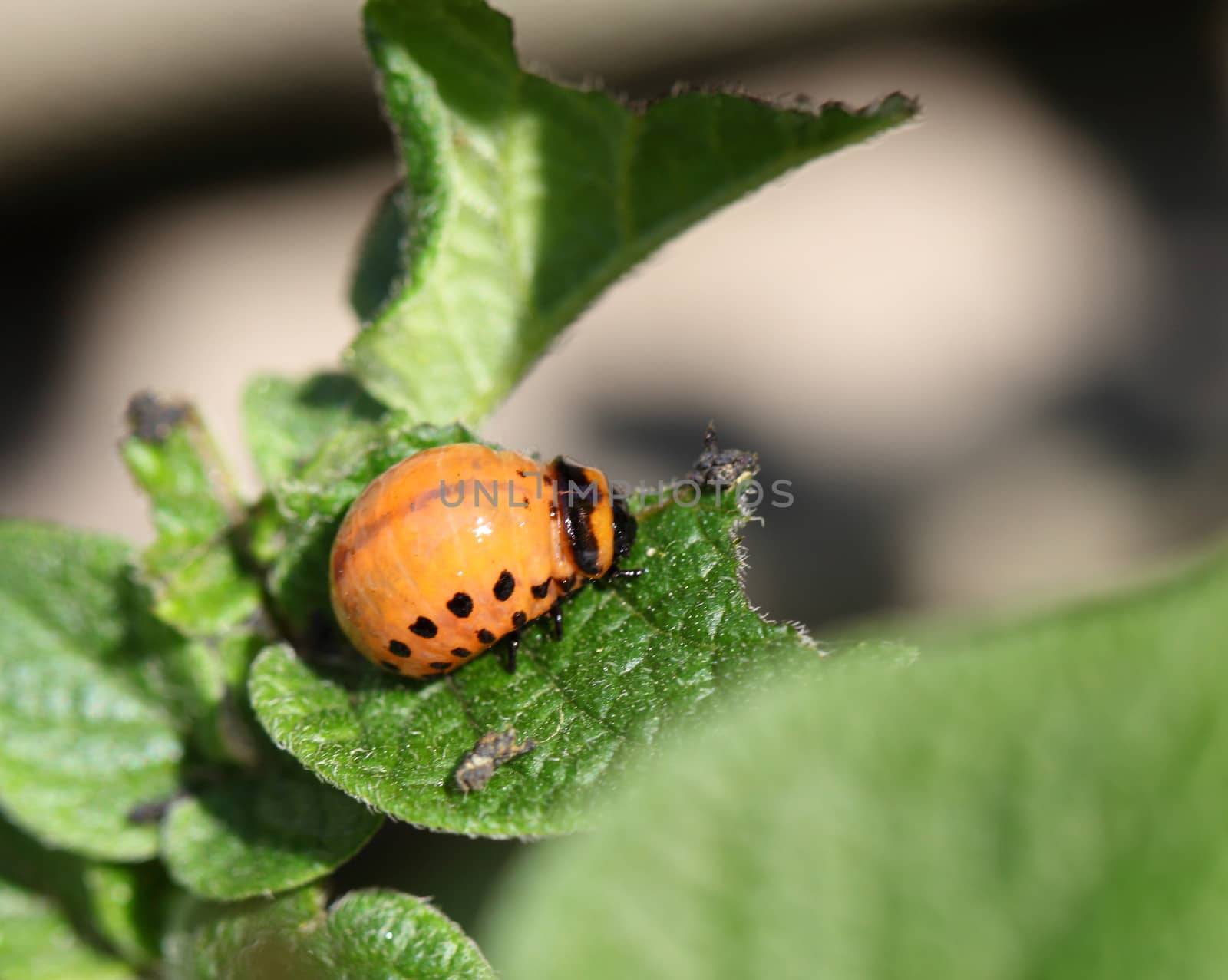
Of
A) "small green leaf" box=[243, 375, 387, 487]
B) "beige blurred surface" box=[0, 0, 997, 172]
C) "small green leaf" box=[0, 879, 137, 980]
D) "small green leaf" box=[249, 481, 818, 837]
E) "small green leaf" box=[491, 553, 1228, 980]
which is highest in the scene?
"beige blurred surface" box=[0, 0, 997, 172]

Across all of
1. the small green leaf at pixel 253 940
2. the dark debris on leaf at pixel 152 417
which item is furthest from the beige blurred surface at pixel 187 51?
the small green leaf at pixel 253 940

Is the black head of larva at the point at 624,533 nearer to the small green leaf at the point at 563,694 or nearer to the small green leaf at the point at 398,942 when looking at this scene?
the small green leaf at the point at 563,694

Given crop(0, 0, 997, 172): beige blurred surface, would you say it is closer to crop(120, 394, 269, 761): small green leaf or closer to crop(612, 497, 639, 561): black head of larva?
crop(120, 394, 269, 761): small green leaf

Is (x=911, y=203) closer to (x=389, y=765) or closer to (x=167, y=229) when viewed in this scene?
(x=167, y=229)

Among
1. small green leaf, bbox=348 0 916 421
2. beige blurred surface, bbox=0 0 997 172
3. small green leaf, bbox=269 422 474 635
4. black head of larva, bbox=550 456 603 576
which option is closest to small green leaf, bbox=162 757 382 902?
A: small green leaf, bbox=269 422 474 635

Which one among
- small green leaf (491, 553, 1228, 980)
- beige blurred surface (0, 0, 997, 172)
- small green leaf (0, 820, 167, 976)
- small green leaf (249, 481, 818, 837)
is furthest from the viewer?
beige blurred surface (0, 0, 997, 172)

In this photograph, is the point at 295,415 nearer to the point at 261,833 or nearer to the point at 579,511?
the point at 579,511

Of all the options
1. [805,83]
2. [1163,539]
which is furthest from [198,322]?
[1163,539]
